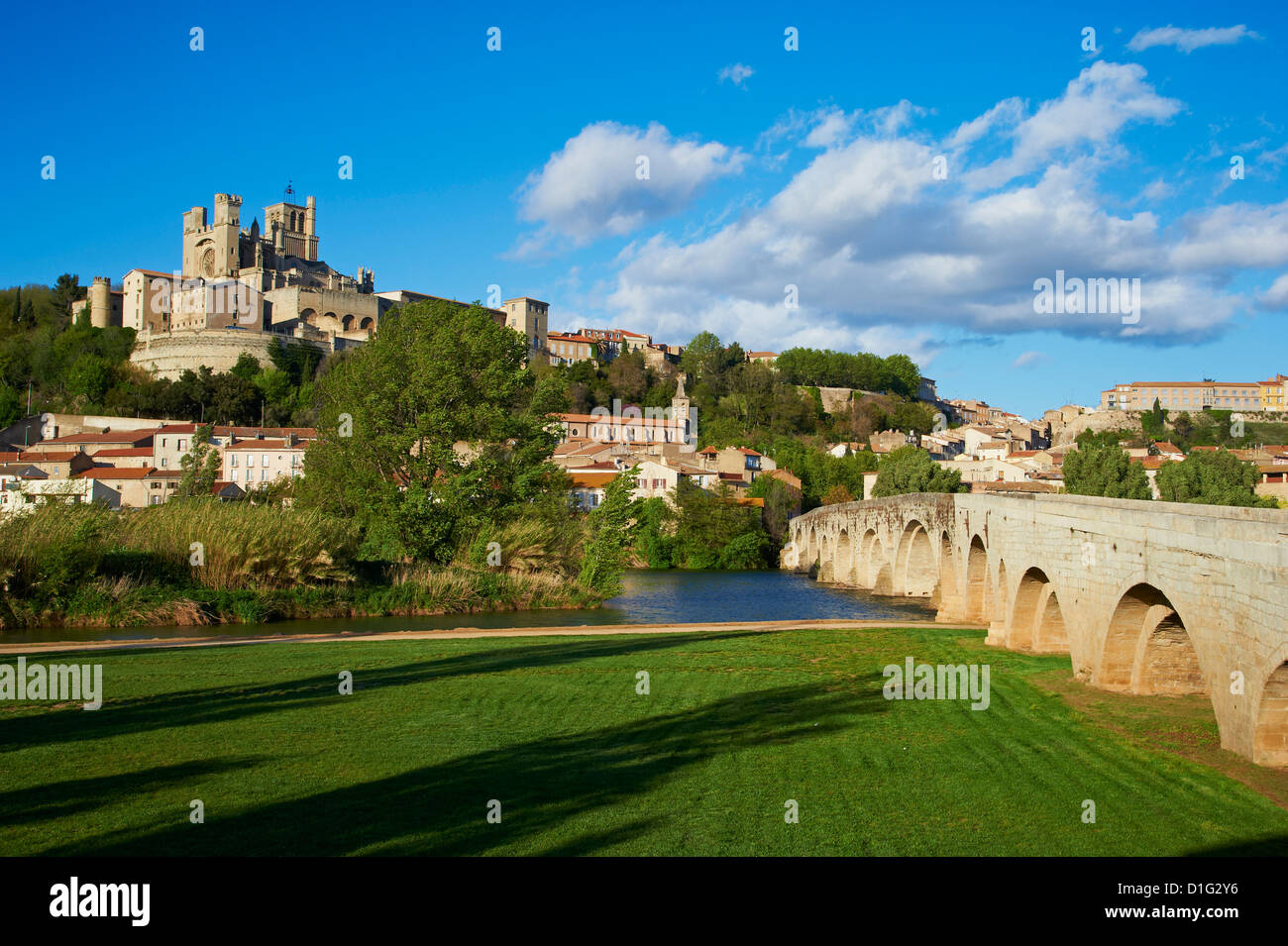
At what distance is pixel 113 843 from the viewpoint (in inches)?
258

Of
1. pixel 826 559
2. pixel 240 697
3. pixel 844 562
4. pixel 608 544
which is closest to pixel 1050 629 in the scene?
pixel 240 697

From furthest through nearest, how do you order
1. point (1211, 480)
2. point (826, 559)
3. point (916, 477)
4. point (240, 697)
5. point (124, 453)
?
point (124, 453), point (916, 477), point (826, 559), point (1211, 480), point (240, 697)

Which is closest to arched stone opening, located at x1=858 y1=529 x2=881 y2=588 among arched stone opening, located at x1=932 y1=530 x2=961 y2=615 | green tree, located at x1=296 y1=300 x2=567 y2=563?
arched stone opening, located at x1=932 y1=530 x2=961 y2=615

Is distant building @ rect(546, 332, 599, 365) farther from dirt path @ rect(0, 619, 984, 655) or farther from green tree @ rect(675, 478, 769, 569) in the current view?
dirt path @ rect(0, 619, 984, 655)

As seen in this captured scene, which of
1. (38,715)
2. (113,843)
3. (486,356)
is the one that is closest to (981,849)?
(113,843)

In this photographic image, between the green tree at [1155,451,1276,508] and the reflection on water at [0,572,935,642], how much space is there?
858 inches

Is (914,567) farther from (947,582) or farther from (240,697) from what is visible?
(240,697)

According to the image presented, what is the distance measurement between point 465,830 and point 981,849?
3790 mm

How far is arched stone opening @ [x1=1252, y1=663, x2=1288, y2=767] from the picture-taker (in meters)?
9.37

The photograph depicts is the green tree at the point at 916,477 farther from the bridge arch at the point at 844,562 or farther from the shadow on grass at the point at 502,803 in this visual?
the shadow on grass at the point at 502,803

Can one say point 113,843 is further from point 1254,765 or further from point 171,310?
point 171,310

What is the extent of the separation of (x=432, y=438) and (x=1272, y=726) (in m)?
29.7

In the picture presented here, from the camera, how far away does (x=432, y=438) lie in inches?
1398

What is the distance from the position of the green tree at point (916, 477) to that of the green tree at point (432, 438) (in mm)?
33130
